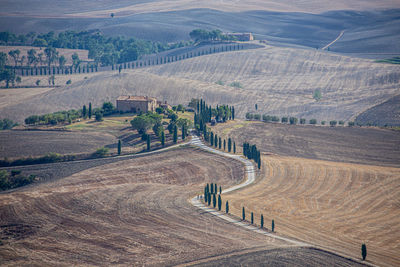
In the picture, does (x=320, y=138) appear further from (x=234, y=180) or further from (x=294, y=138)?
(x=234, y=180)

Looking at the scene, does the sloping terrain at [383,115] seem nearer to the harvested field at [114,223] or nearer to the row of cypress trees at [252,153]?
the row of cypress trees at [252,153]

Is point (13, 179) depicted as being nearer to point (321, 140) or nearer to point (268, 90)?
point (321, 140)

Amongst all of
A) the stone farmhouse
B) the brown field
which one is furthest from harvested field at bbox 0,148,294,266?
the brown field

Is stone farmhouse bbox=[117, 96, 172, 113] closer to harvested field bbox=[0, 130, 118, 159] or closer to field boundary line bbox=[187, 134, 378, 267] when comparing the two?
harvested field bbox=[0, 130, 118, 159]

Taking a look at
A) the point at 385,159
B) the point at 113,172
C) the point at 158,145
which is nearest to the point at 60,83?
the point at 158,145

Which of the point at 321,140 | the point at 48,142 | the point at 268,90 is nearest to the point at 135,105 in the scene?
the point at 48,142
